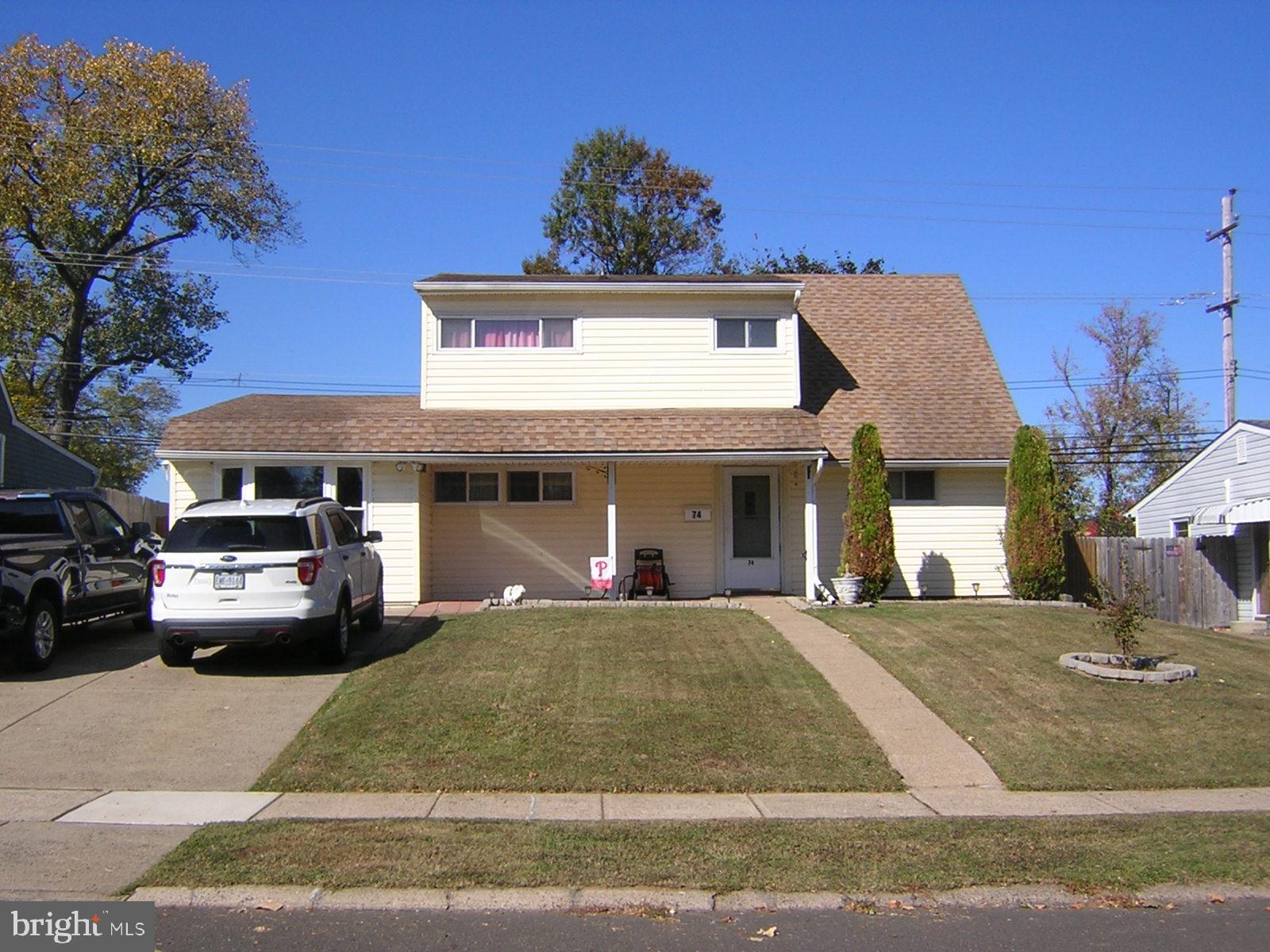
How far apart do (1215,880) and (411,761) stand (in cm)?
604

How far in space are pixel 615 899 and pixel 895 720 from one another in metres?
5.50

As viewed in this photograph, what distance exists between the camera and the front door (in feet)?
63.6

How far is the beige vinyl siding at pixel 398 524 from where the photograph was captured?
1795 centimetres

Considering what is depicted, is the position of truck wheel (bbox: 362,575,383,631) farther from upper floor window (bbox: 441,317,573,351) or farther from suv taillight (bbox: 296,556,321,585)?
upper floor window (bbox: 441,317,573,351)

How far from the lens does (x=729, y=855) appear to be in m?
7.01

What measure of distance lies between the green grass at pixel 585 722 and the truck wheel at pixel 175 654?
2.20 m

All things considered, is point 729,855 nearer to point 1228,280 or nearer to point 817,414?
point 817,414

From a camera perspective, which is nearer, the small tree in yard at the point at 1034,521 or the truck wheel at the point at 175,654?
the truck wheel at the point at 175,654

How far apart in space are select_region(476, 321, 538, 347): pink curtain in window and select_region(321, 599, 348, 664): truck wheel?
25.0 ft

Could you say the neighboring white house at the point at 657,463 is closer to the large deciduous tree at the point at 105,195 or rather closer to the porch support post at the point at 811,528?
the porch support post at the point at 811,528

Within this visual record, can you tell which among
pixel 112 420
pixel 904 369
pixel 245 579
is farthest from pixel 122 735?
pixel 112 420

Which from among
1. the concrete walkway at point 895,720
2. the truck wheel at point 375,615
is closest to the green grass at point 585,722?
the concrete walkway at point 895,720

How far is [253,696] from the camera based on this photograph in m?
11.5

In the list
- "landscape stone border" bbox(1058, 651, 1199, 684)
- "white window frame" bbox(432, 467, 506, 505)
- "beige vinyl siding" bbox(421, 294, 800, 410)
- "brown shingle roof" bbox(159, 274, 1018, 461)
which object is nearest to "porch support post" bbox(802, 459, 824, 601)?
"brown shingle roof" bbox(159, 274, 1018, 461)
